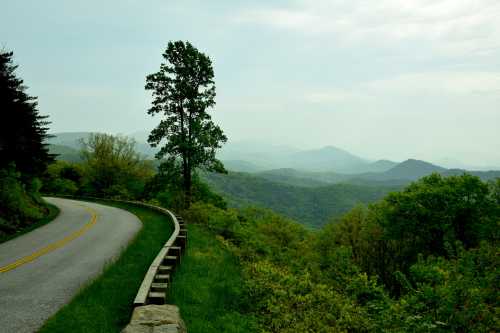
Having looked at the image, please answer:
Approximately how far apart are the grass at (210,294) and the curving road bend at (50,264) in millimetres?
2991

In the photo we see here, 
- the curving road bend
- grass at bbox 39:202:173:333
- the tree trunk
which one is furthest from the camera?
the tree trunk

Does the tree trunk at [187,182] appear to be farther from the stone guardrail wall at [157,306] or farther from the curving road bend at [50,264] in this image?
the stone guardrail wall at [157,306]

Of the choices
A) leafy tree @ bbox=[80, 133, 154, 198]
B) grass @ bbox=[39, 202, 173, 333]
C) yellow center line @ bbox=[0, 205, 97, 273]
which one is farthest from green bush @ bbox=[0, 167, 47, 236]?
leafy tree @ bbox=[80, 133, 154, 198]

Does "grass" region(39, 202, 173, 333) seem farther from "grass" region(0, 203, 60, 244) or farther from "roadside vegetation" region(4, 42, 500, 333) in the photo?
"grass" region(0, 203, 60, 244)

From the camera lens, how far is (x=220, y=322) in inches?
312

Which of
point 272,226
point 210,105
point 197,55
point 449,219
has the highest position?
point 197,55

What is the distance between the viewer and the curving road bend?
27.3 feet

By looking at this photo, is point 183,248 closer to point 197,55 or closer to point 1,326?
point 1,326

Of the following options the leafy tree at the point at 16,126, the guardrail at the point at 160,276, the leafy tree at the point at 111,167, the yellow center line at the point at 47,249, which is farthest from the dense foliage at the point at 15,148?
the leafy tree at the point at 111,167

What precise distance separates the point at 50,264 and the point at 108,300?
18.3 ft

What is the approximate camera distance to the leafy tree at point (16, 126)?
Answer: 20.9m

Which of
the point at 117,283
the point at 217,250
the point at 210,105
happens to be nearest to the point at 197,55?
the point at 210,105

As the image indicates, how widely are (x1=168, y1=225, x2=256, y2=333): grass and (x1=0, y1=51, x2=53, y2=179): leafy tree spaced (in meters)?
14.6

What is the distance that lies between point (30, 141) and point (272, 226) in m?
36.3
